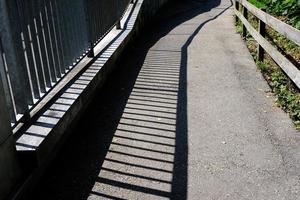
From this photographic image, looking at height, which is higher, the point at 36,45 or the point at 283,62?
the point at 36,45

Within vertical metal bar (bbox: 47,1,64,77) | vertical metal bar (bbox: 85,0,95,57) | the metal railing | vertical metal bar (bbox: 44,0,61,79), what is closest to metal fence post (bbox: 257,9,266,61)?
vertical metal bar (bbox: 85,0,95,57)

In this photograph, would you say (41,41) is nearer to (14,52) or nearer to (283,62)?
(14,52)

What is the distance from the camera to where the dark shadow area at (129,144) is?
3.97 metres

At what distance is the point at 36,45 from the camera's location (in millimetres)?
4262

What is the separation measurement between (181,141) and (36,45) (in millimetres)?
1942

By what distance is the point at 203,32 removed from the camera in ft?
41.3

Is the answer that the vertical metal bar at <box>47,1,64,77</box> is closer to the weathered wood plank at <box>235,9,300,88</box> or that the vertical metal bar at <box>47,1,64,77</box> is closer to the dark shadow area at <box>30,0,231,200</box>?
the dark shadow area at <box>30,0,231,200</box>

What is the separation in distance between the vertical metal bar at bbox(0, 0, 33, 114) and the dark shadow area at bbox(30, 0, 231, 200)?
2.86 feet

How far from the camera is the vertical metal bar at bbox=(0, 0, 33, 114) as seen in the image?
3.52 m

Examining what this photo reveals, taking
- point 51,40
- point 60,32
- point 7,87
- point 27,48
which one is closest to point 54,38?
point 51,40

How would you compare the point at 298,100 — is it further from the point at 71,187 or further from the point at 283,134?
the point at 71,187

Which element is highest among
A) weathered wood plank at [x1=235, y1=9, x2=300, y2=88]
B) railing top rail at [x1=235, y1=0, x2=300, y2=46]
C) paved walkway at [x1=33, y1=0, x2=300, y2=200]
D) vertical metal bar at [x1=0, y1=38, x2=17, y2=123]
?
vertical metal bar at [x1=0, y1=38, x2=17, y2=123]

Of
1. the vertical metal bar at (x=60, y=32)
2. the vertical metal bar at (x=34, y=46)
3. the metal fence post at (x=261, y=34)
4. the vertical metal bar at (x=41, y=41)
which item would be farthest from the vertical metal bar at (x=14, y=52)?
the metal fence post at (x=261, y=34)

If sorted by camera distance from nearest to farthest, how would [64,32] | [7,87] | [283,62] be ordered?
[7,87] < [64,32] < [283,62]
